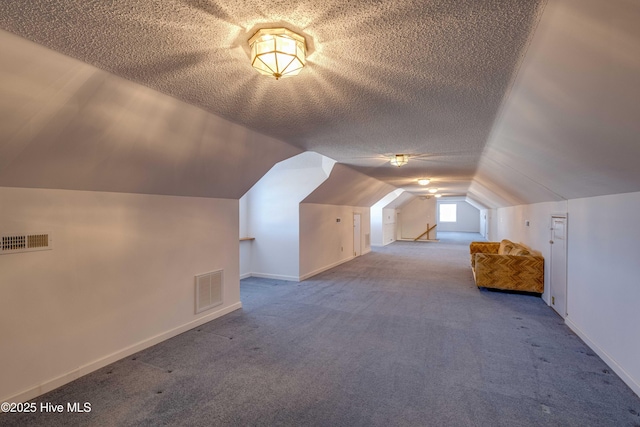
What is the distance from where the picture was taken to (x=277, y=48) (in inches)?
59.1

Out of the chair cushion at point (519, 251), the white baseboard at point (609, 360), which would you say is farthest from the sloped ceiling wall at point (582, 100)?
the chair cushion at point (519, 251)

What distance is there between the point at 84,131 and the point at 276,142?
6.44 ft

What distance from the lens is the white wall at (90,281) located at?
7.48ft

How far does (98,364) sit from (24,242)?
1.31 meters

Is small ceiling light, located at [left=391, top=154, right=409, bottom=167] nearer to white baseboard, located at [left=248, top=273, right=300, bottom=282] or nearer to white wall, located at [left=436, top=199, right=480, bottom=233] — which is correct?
white baseboard, located at [left=248, top=273, right=300, bottom=282]

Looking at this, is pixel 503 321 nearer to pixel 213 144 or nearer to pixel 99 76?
pixel 213 144

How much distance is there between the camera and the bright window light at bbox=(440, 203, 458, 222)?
776 inches

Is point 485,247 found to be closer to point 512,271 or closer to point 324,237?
point 512,271

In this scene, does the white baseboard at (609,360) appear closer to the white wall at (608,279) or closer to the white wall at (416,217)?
the white wall at (608,279)

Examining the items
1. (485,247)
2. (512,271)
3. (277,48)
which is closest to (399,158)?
(512,271)

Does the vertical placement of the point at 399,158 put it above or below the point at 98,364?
above

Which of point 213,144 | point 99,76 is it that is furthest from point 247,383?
point 99,76

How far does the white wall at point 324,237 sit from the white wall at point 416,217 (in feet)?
22.9

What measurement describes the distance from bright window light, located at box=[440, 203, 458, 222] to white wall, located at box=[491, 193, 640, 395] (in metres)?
16.4
